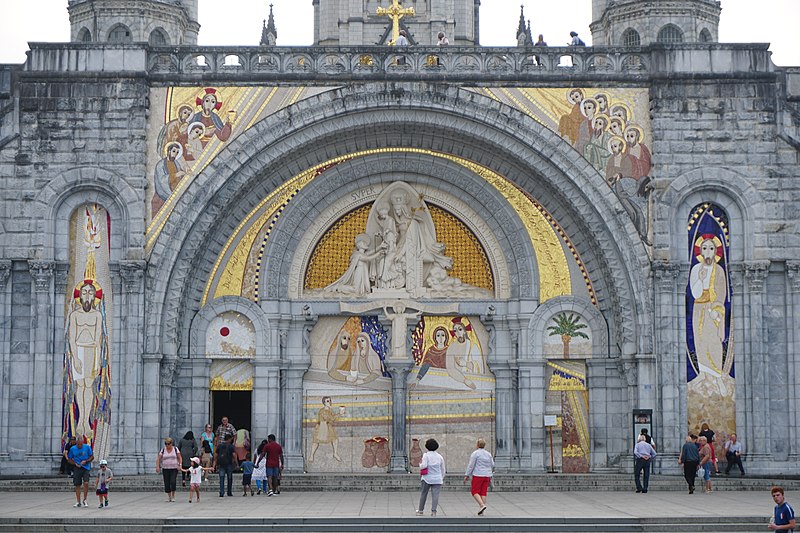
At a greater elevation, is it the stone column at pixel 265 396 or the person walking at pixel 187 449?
the stone column at pixel 265 396

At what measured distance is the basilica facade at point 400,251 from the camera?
31.1 m

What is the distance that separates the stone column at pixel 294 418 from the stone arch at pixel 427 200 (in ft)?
6.12

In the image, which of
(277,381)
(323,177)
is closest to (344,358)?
(277,381)

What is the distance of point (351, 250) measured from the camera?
33188 millimetres

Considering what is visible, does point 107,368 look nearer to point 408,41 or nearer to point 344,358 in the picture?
point 344,358

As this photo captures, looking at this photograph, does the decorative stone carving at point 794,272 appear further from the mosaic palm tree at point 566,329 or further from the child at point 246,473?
the child at point 246,473

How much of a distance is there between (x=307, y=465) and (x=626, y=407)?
24.8 feet

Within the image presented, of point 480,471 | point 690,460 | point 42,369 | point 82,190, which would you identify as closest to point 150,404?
point 42,369

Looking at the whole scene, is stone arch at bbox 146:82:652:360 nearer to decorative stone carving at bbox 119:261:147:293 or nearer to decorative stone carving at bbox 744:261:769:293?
→ decorative stone carving at bbox 119:261:147:293

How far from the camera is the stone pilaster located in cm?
3109

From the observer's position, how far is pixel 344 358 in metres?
32.9

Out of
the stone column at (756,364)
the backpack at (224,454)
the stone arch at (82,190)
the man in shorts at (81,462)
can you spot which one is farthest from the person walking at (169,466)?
the stone column at (756,364)

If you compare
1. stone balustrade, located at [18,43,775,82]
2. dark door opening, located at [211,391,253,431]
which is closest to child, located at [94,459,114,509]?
dark door opening, located at [211,391,253,431]

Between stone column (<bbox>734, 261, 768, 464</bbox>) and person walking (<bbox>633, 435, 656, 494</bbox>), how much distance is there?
360 centimetres
